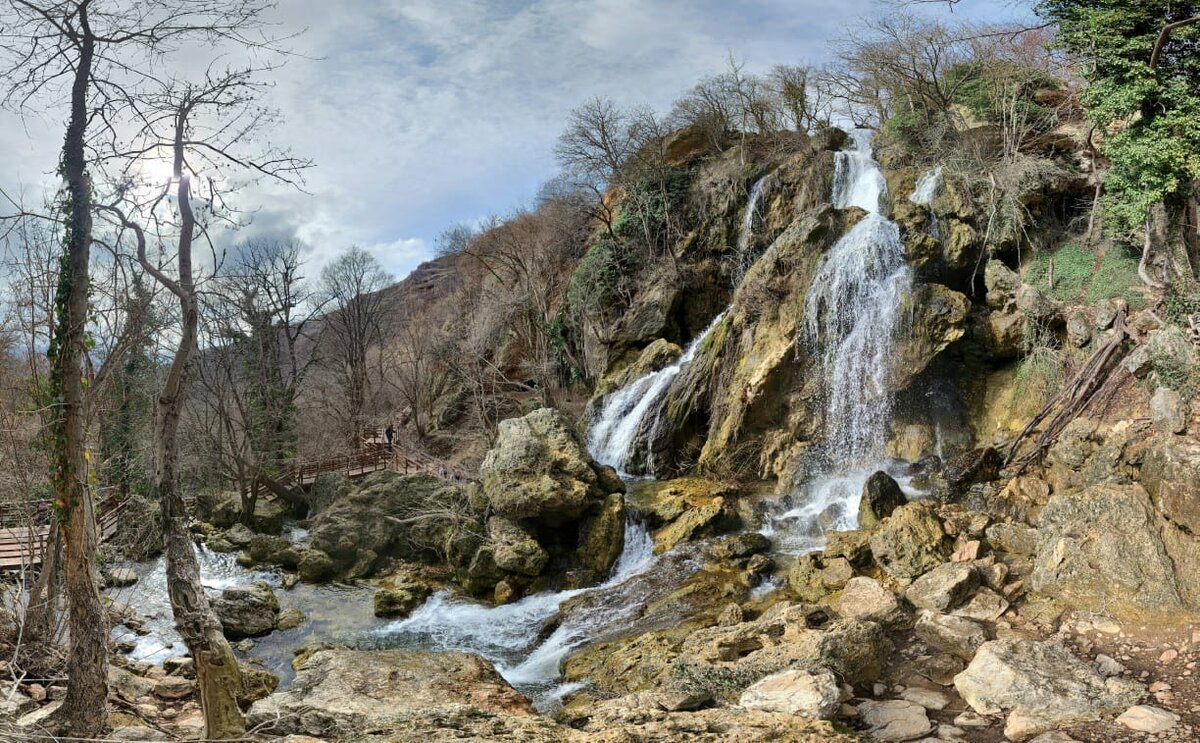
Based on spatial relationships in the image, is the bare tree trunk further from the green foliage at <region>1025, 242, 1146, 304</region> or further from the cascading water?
the green foliage at <region>1025, 242, 1146, 304</region>

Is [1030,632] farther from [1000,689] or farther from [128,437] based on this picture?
[128,437]

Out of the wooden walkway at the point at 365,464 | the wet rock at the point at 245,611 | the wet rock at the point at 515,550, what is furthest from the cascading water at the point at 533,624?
the wooden walkway at the point at 365,464

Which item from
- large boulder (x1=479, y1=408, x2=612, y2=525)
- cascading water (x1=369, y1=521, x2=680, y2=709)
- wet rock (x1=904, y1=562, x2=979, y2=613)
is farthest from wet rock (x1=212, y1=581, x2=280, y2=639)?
wet rock (x1=904, y1=562, x2=979, y2=613)

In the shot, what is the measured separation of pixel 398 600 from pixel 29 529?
5.76m

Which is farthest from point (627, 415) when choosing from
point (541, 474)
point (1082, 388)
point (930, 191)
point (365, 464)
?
point (365, 464)

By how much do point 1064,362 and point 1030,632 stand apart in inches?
302

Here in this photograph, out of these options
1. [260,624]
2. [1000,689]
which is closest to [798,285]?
[1000,689]

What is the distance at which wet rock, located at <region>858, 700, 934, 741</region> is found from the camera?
240 inches

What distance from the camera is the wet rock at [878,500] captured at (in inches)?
488

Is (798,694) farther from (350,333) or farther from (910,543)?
(350,333)

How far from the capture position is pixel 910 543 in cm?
1028

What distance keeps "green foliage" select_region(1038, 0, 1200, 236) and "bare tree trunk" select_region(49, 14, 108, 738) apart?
15326 mm

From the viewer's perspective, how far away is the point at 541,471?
14117 mm

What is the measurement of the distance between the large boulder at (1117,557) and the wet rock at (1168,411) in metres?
A: 1.51
